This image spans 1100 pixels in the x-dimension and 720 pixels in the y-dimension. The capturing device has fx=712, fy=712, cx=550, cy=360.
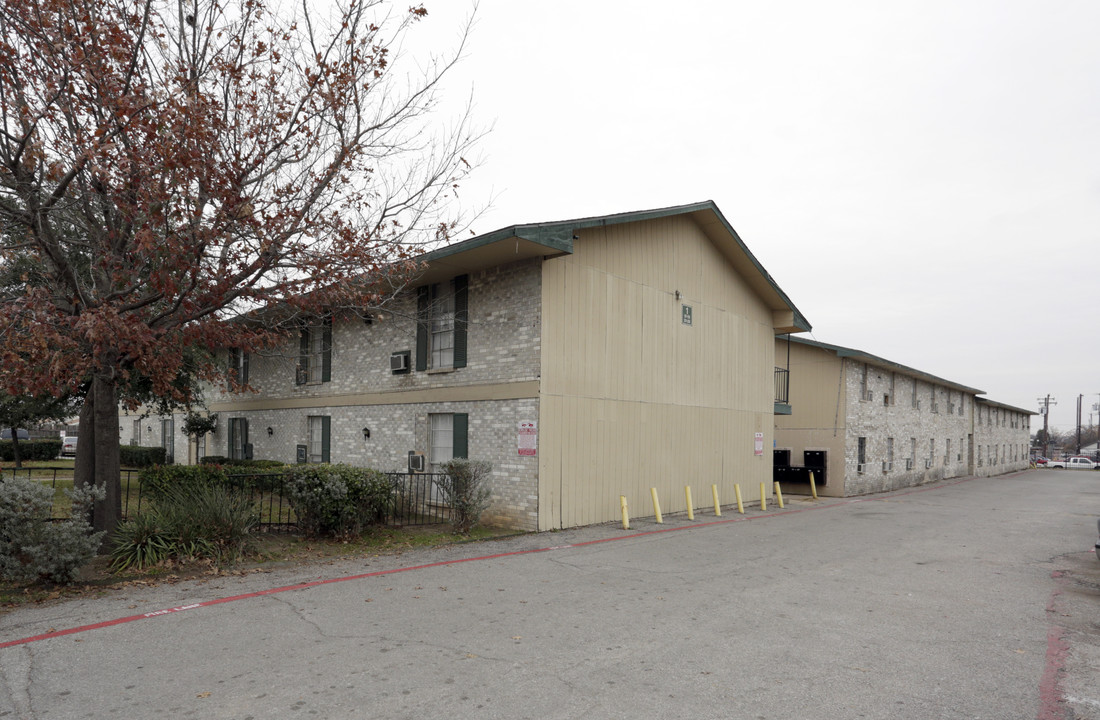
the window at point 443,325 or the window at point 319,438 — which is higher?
→ the window at point 443,325

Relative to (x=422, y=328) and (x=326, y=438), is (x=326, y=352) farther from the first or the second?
(x=422, y=328)

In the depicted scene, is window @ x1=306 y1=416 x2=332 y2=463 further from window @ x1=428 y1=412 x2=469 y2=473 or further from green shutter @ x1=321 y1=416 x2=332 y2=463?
window @ x1=428 y1=412 x2=469 y2=473

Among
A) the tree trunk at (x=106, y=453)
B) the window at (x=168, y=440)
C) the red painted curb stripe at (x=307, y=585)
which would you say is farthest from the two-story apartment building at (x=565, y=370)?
the window at (x=168, y=440)

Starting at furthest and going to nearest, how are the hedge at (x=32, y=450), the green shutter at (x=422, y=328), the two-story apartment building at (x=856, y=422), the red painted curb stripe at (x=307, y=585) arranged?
the hedge at (x=32, y=450) < the two-story apartment building at (x=856, y=422) < the green shutter at (x=422, y=328) < the red painted curb stripe at (x=307, y=585)

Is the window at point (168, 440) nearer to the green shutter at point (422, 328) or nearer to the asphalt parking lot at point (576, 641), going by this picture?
the green shutter at point (422, 328)

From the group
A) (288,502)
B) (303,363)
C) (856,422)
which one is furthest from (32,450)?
(856,422)

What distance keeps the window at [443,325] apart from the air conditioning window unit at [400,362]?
0.33 metres

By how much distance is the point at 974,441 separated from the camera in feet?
144

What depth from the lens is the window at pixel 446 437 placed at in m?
14.4

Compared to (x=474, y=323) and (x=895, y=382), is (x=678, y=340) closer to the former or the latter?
(x=474, y=323)

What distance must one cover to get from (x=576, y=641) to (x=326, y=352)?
14480mm

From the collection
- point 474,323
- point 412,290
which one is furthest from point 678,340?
point 412,290

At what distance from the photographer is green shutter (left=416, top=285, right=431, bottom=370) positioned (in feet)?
51.4

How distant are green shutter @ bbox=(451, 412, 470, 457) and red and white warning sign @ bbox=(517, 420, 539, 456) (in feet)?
5.03
